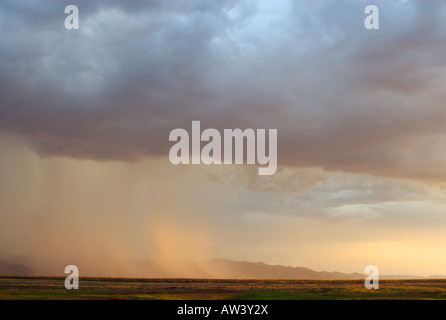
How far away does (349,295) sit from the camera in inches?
3393
